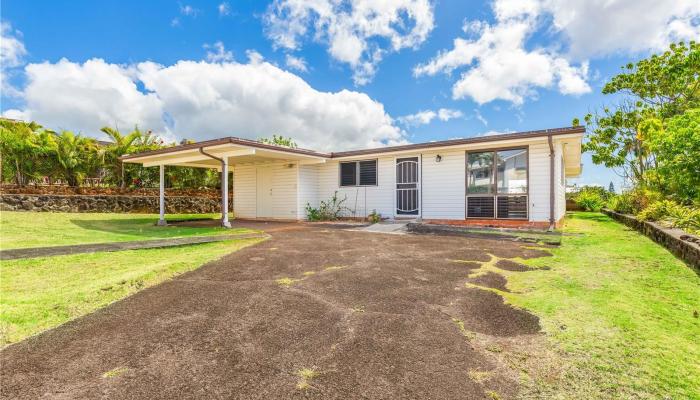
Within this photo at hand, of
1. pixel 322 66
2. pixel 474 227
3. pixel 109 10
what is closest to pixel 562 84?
pixel 474 227

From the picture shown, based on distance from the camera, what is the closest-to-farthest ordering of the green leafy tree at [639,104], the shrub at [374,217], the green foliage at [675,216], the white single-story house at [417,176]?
the green foliage at [675,216] < the white single-story house at [417,176] < the shrub at [374,217] < the green leafy tree at [639,104]

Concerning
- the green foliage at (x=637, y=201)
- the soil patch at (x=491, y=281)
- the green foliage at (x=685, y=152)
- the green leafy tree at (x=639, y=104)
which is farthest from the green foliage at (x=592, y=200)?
the soil patch at (x=491, y=281)

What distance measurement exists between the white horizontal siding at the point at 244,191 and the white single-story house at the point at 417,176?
7 centimetres

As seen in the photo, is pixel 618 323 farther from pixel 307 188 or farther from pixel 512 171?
pixel 307 188

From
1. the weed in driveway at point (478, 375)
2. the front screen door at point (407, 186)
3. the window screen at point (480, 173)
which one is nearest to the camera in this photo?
the weed in driveway at point (478, 375)

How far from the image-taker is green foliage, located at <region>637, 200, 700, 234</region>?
7027 mm

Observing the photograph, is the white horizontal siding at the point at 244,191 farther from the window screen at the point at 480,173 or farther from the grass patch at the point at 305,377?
the grass patch at the point at 305,377

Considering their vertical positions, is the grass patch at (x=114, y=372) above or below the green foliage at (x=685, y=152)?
below

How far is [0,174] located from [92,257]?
12.1 m

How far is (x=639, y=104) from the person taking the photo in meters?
18.9

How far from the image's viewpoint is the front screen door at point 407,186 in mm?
12445

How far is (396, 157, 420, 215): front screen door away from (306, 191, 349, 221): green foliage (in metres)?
2.39

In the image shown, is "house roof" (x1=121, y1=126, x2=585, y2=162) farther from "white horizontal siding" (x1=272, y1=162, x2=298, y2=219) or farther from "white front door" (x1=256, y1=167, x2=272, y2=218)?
"white front door" (x1=256, y1=167, x2=272, y2=218)

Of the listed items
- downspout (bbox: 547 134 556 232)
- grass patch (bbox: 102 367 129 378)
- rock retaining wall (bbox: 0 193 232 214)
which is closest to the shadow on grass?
rock retaining wall (bbox: 0 193 232 214)
